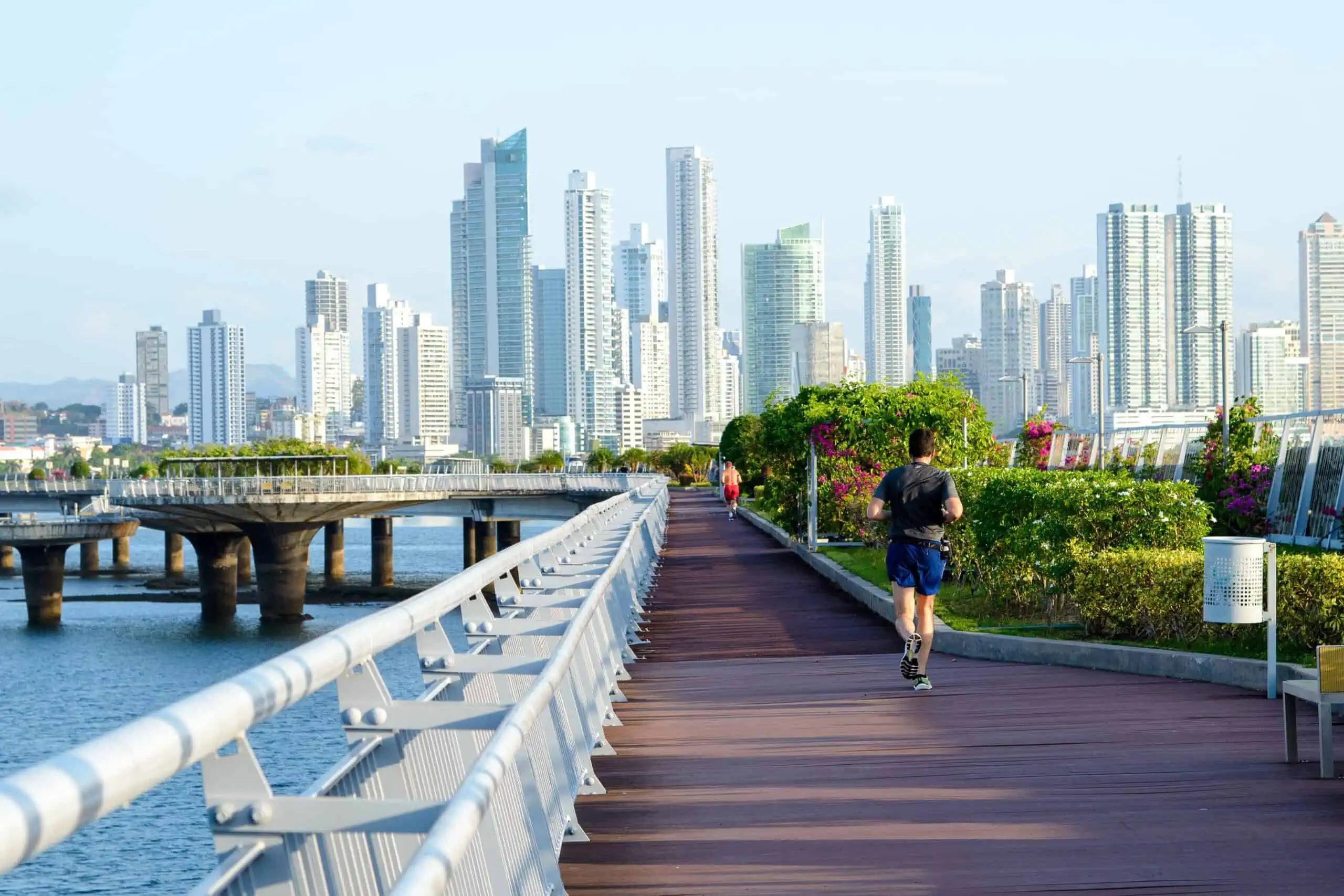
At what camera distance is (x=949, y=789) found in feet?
25.5

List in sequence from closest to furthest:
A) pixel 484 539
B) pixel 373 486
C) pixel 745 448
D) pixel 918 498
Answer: pixel 918 498 → pixel 373 486 → pixel 745 448 → pixel 484 539

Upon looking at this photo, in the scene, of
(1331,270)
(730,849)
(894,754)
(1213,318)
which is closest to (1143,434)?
(894,754)

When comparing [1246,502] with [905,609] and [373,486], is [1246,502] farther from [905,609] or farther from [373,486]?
[373,486]

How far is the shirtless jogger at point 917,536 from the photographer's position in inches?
436

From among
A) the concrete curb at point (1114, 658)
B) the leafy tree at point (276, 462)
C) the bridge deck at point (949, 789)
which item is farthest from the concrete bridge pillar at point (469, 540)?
the bridge deck at point (949, 789)

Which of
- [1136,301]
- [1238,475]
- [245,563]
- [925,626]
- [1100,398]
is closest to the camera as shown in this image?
[925,626]

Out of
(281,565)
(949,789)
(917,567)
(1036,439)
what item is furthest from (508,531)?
(949,789)

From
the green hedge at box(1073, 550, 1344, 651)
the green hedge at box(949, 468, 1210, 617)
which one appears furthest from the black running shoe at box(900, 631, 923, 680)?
the green hedge at box(949, 468, 1210, 617)

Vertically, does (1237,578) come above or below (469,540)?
above

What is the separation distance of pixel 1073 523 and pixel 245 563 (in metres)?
95.5

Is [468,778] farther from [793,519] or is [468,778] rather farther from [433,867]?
[793,519]

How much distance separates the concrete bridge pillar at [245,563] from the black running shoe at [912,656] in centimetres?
9142

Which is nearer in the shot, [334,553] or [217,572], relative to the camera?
[217,572]

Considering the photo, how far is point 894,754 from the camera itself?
8.84 meters
